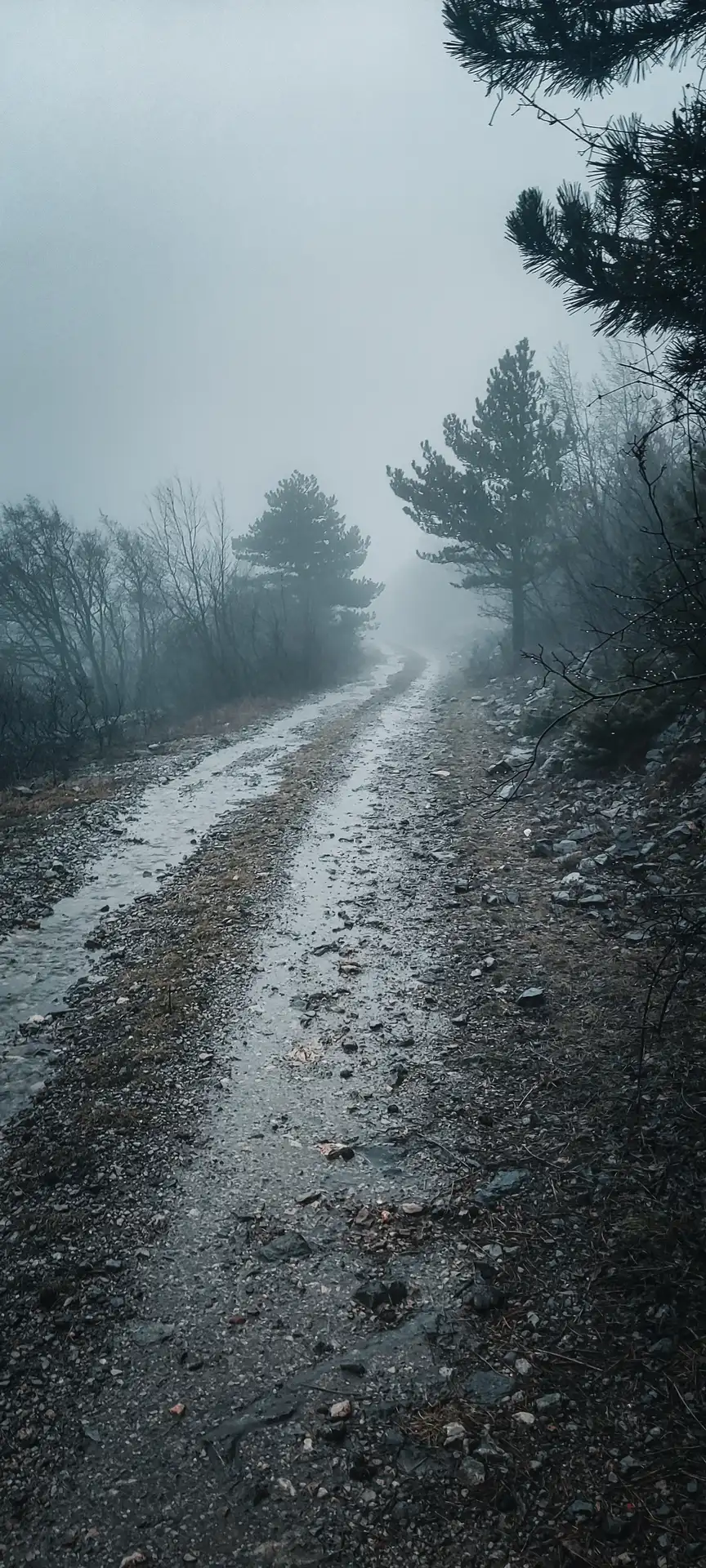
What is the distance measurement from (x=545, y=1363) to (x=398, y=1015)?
112 inches

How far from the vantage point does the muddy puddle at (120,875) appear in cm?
574

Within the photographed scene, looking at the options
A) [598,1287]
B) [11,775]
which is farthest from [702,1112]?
[11,775]

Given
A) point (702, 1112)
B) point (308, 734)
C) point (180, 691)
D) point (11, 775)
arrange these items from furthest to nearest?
point (180, 691), point (308, 734), point (11, 775), point (702, 1112)

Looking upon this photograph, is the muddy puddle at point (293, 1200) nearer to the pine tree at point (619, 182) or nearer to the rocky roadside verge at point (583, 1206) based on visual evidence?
the rocky roadside verge at point (583, 1206)

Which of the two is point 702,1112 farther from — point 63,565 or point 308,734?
point 63,565

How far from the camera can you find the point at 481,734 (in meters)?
16.9

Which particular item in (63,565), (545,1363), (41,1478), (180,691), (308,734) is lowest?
(545,1363)

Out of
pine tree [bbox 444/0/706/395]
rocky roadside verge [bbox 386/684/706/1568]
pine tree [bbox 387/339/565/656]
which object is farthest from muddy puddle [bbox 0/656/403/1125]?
pine tree [bbox 387/339/565/656]

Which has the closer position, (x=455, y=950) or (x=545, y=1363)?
(x=545, y=1363)

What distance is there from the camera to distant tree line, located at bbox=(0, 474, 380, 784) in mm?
32000

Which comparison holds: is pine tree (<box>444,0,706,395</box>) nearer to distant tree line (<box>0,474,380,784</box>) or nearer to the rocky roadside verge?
the rocky roadside verge

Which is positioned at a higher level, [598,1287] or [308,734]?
[308,734]

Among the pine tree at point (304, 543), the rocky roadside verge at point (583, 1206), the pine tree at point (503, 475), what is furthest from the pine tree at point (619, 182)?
the pine tree at point (304, 543)

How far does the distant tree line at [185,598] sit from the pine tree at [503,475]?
10.6 m
